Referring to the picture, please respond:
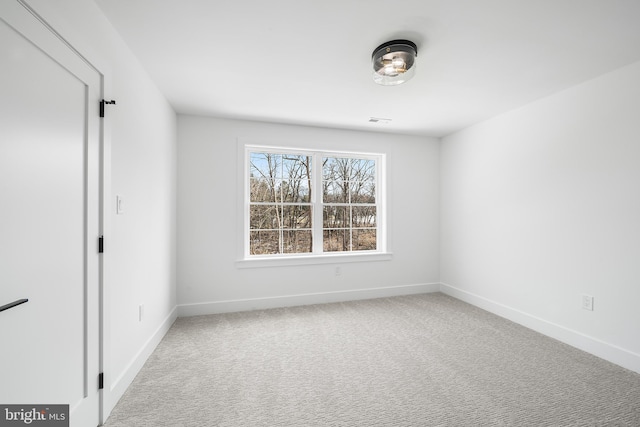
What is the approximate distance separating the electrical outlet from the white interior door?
395 centimetres

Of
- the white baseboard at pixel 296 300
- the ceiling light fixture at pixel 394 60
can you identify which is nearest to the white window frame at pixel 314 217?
the white baseboard at pixel 296 300

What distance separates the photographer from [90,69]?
5.38 feet

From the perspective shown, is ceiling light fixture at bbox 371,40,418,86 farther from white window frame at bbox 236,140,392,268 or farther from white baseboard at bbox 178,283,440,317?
white baseboard at bbox 178,283,440,317

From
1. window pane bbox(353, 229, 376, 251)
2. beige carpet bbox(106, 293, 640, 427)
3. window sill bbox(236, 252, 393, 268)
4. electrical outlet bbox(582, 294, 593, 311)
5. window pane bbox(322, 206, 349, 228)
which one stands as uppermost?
window pane bbox(322, 206, 349, 228)

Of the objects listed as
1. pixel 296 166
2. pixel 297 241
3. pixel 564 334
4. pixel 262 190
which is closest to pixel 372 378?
pixel 564 334

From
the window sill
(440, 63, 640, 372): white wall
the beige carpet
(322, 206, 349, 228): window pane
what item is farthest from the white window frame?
(440, 63, 640, 372): white wall

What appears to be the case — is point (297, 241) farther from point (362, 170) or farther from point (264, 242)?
point (362, 170)

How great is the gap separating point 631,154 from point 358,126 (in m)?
2.75

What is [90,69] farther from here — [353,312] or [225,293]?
[353,312]

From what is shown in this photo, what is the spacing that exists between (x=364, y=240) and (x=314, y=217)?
899mm

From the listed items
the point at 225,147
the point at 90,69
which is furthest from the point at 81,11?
the point at 225,147

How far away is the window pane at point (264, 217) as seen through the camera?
156 inches

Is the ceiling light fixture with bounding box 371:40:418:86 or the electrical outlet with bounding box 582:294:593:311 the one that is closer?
the ceiling light fixture with bounding box 371:40:418:86

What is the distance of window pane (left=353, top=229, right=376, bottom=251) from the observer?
440 cm
